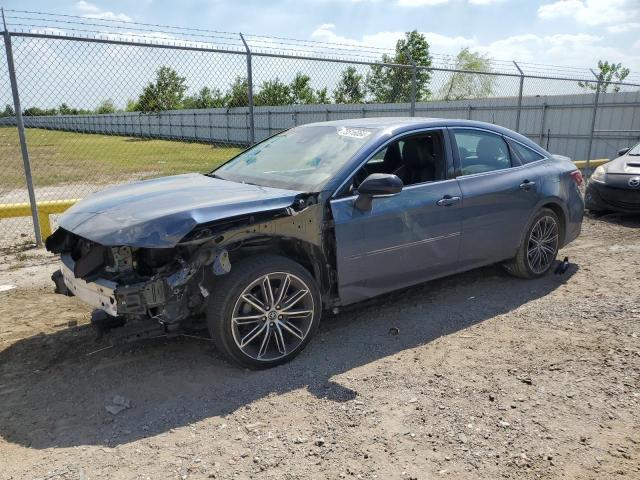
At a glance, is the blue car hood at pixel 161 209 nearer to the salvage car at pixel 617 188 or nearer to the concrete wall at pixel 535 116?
the salvage car at pixel 617 188

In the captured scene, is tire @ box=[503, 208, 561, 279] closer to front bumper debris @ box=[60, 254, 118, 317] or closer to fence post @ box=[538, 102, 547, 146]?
front bumper debris @ box=[60, 254, 118, 317]

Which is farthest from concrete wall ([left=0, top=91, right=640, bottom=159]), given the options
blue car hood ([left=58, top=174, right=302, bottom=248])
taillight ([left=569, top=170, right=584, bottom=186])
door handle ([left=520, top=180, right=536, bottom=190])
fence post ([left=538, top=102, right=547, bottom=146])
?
door handle ([left=520, top=180, right=536, bottom=190])

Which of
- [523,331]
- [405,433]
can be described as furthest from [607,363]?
[405,433]

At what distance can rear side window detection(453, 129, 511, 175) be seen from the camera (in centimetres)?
475

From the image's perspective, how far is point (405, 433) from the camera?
9.76ft

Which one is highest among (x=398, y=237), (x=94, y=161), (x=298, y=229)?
(x=298, y=229)

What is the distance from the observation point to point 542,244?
18.1 ft

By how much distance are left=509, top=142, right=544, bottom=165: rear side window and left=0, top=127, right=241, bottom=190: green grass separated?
11825mm

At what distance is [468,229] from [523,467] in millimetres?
2345

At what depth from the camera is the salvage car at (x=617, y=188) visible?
8.27 m

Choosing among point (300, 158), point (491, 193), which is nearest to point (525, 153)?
point (491, 193)

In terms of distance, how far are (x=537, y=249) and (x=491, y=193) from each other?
1.09 metres

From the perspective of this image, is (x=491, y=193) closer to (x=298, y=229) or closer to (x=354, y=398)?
(x=298, y=229)

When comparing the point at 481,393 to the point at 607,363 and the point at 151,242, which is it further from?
the point at 151,242
